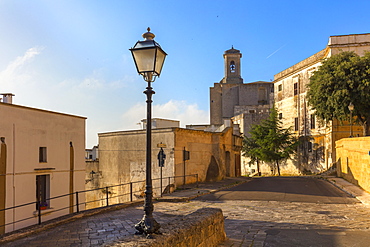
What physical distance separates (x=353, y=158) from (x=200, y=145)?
9433mm

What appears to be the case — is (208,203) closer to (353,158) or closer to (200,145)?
(200,145)

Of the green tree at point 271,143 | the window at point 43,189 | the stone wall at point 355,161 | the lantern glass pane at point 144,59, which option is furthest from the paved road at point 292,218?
the green tree at point 271,143

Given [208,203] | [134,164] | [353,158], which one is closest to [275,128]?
[353,158]

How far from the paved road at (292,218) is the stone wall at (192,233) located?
0.53m

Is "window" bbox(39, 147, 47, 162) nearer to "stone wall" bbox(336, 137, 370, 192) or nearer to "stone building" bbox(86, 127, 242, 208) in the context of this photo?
"stone building" bbox(86, 127, 242, 208)

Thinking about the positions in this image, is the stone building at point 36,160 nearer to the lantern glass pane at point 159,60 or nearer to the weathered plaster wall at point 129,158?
the weathered plaster wall at point 129,158

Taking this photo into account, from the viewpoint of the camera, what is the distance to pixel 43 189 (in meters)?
16.4

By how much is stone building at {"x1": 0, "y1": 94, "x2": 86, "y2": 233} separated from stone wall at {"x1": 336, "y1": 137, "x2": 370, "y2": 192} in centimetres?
1458

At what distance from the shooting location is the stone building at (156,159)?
20281 mm

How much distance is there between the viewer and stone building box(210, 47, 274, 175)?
4756cm

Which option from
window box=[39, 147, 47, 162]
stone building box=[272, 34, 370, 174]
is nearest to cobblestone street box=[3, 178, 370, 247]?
window box=[39, 147, 47, 162]

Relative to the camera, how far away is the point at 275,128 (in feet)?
132

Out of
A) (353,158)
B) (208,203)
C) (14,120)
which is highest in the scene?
(14,120)

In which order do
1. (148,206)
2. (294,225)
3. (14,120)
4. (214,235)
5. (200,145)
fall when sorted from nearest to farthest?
(148,206)
(214,235)
(294,225)
(14,120)
(200,145)
